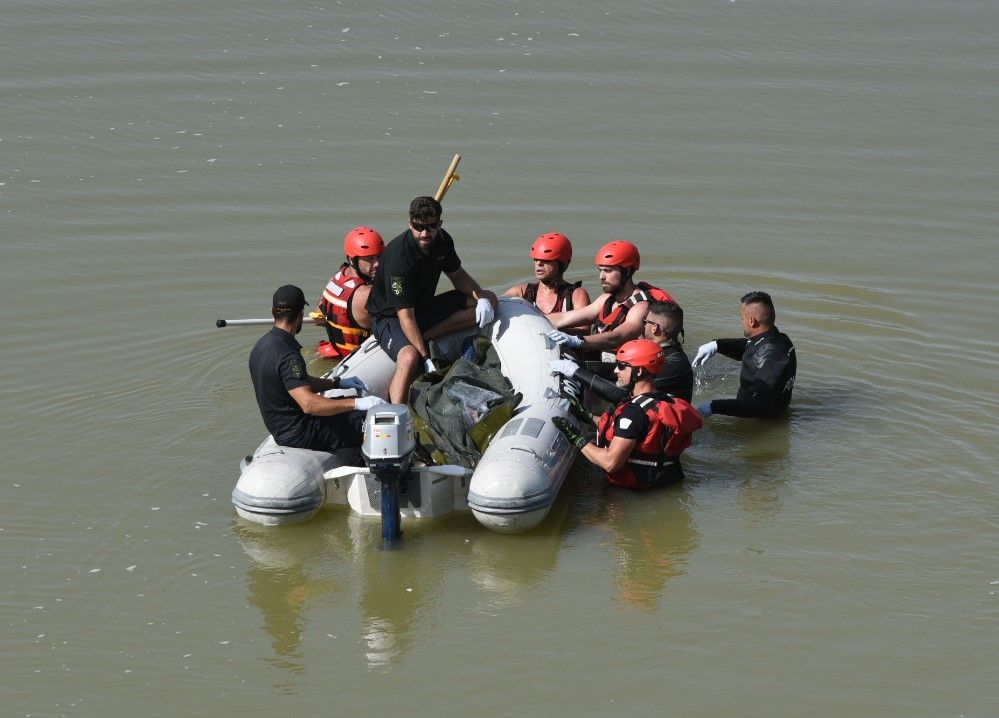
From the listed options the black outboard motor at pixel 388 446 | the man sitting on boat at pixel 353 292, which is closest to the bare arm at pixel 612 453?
the black outboard motor at pixel 388 446

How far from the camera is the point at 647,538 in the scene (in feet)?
24.4

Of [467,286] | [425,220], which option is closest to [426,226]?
[425,220]

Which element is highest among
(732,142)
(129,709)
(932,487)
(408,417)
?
(732,142)

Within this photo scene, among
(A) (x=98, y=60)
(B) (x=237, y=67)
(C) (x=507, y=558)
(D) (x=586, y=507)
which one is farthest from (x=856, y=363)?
(A) (x=98, y=60)

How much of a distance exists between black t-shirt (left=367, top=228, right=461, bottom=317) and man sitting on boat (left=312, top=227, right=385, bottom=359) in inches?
26.4

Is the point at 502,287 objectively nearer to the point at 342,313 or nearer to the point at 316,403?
the point at 342,313

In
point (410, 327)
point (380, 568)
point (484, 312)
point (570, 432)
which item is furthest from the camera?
point (484, 312)

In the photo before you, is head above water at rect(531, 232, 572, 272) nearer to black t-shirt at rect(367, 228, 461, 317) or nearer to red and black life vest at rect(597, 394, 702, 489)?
black t-shirt at rect(367, 228, 461, 317)

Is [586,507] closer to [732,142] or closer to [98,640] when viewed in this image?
[98,640]

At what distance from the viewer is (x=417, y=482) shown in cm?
745

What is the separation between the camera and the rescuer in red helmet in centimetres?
927

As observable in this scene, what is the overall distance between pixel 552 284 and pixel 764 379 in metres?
1.69

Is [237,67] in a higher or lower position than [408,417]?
higher

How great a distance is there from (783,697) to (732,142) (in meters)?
8.52
